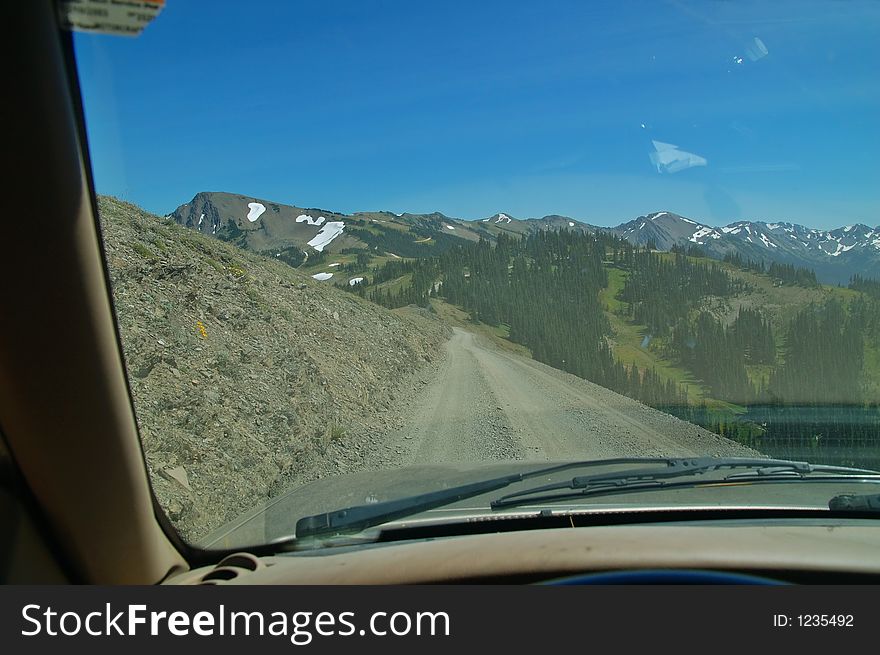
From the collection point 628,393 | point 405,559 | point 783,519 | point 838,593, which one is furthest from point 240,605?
point 628,393

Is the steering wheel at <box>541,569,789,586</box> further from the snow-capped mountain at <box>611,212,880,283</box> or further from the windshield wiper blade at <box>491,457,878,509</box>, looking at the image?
the snow-capped mountain at <box>611,212,880,283</box>

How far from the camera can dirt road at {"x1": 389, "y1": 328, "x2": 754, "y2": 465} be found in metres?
9.33

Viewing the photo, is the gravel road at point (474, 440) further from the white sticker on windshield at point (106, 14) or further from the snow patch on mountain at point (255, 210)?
the snow patch on mountain at point (255, 210)

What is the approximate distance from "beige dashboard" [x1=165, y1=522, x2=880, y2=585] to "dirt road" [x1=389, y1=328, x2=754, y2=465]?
413cm

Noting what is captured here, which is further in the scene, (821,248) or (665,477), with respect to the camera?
(821,248)

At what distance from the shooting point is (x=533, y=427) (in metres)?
11.1

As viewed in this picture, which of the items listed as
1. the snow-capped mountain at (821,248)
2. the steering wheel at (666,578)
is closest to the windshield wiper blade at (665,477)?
the steering wheel at (666,578)

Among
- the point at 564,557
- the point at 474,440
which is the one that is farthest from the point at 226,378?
the point at 564,557

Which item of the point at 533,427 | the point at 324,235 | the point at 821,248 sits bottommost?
the point at 533,427

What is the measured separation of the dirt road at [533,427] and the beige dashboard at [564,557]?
413 cm

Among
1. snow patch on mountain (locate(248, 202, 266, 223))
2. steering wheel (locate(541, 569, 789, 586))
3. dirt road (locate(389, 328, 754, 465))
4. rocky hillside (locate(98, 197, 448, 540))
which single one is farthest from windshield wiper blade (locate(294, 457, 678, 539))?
snow patch on mountain (locate(248, 202, 266, 223))

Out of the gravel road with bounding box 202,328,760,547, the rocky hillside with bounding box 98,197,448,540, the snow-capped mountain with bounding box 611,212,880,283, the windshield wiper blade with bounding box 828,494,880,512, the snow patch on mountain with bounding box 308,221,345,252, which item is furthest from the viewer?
the snow patch on mountain with bounding box 308,221,345,252

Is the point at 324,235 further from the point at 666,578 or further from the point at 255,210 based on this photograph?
the point at 666,578

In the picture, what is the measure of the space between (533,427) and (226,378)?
4910mm
